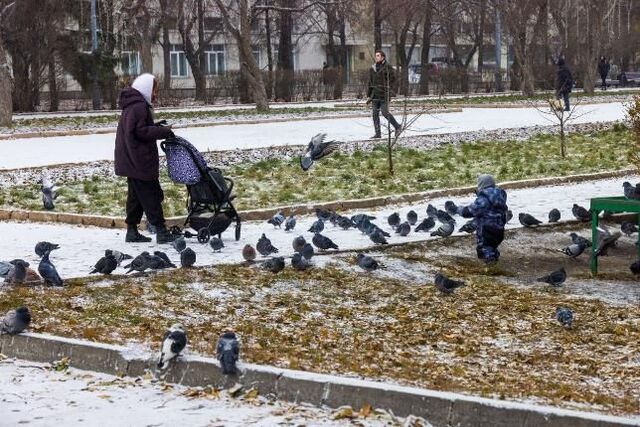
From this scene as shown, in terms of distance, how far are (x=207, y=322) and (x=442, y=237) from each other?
15.0 feet

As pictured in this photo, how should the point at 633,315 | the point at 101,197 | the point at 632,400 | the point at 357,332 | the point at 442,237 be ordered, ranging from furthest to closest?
the point at 101,197
the point at 442,237
the point at 633,315
the point at 357,332
the point at 632,400

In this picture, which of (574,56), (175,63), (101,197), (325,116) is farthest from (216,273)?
(175,63)

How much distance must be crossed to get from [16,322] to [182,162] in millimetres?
4775

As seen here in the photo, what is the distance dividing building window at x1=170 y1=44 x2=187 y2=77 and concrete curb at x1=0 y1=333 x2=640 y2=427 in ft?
231

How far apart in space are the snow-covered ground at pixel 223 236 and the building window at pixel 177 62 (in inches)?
2459

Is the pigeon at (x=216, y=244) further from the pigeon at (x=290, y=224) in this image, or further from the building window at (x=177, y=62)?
the building window at (x=177, y=62)

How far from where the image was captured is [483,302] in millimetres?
9711

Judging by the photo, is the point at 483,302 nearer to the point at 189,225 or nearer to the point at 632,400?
the point at 632,400

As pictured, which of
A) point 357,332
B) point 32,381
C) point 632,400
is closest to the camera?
point 632,400

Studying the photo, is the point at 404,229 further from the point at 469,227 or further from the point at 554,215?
the point at 554,215

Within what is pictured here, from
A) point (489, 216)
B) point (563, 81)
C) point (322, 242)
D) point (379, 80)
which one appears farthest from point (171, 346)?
point (563, 81)

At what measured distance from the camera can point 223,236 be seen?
13.4 m

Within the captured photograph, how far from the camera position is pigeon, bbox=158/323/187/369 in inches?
287

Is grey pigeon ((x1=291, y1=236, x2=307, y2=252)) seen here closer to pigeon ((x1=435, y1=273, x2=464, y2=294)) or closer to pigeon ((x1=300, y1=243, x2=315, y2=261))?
pigeon ((x1=300, y1=243, x2=315, y2=261))
